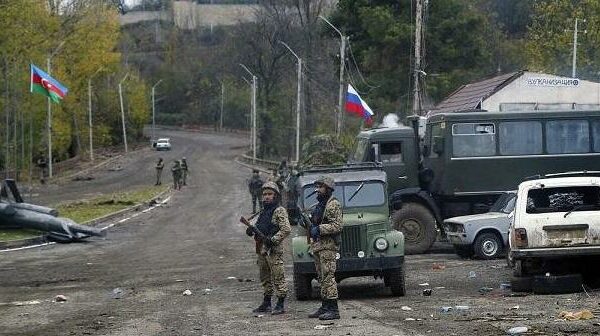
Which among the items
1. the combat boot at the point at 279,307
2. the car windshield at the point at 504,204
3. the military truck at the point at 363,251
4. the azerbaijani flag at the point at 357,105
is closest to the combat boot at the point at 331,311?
the combat boot at the point at 279,307

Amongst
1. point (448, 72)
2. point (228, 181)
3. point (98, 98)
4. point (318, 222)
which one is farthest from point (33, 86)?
point (98, 98)

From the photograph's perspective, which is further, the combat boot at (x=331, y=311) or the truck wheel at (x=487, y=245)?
the truck wheel at (x=487, y=245)

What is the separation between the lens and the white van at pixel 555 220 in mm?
15430

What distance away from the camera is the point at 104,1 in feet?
292

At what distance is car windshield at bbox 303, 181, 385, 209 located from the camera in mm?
17453

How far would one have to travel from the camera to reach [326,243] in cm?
1381

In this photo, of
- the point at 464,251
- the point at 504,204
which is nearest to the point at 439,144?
the point at 504,204

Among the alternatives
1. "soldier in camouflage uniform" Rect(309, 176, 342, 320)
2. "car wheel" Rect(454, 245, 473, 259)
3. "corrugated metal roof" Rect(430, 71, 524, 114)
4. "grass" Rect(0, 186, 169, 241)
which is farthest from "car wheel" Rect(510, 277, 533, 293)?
"grass" Rect(0, 186, 169, 241)

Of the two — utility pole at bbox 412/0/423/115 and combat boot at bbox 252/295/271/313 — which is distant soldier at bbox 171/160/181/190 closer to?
utility pole at bbox 412/0/423/115

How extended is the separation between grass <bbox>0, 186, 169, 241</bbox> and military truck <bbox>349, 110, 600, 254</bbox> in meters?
11.3

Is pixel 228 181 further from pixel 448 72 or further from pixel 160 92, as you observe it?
pixel 160 92

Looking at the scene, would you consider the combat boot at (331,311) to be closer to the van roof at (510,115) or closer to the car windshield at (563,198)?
the car windshield at (563,198)

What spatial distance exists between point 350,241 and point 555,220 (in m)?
3.16

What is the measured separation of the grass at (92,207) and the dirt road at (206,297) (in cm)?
214
